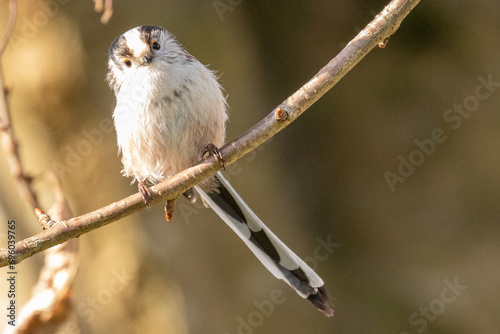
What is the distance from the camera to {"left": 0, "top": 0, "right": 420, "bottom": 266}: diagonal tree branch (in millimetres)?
2553

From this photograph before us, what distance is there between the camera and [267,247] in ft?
11.4

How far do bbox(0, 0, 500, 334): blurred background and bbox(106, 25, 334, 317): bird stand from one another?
94 cm

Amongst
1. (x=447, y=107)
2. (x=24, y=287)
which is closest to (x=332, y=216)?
(x=447, y=107)

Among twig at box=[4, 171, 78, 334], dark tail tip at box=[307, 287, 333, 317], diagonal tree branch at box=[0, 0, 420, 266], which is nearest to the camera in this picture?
diagonal tree branch at box=[0, 0, 420, 266]

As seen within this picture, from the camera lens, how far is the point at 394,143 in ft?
16.0

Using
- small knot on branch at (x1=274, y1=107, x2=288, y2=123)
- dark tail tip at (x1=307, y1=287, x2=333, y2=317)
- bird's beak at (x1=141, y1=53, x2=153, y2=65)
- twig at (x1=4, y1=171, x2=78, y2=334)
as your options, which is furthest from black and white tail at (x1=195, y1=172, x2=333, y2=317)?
small knot on branch at (x1=274, y1=107, x2=288, y2=123)

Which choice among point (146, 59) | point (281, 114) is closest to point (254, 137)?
point (281, 114)

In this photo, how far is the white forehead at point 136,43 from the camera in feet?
10.9

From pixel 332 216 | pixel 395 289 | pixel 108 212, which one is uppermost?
pixel 108 212

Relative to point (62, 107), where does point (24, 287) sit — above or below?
below

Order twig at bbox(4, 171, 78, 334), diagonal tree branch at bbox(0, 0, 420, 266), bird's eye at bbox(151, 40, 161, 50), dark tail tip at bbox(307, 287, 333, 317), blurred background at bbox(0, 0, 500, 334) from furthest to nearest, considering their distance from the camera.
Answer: blurred background at bbox(0, 0, 500, 334) → bird's eye at bbox(151, 40, 161, 50) → dark tail tip at bbox(307, 287, 333, 317) → twig at bbox(4, 171, 78, 334) → diagonal tree branch at bbox(0, 0, 420, 266)

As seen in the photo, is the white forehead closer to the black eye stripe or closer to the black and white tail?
the black eye stripe

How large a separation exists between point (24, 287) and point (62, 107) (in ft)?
4.65

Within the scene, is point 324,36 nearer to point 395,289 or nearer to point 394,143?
point 394,143
